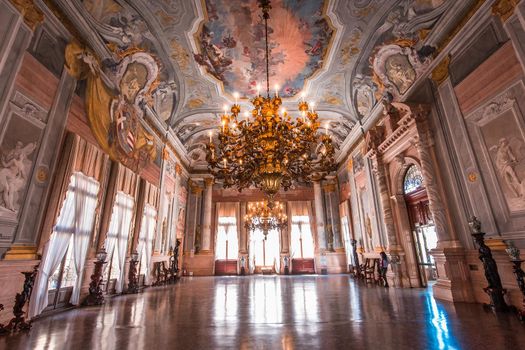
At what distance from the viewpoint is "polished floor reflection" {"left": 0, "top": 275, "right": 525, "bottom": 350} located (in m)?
2.65

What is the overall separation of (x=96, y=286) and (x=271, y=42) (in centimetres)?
743

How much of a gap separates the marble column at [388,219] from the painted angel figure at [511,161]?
4.02 meters

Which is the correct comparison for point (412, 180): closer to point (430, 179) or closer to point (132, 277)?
point (430, 179)

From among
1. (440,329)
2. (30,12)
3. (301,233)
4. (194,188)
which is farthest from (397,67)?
(194,188)

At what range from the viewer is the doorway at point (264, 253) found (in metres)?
14.5

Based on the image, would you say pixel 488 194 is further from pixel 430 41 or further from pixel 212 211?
pixel 212 211

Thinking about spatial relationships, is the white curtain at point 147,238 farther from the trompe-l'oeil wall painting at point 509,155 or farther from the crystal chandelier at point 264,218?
the trompe-l'oeil wall painting at point 509,155

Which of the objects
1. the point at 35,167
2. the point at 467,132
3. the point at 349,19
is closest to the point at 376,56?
the point at 349,19

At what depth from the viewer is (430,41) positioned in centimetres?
572

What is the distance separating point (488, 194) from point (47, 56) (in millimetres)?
8411

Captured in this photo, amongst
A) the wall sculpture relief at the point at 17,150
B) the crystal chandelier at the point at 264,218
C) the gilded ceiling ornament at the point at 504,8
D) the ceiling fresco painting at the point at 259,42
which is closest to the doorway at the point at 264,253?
the crystal chandelier at the point at 264,218

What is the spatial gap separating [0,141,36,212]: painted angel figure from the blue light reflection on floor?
226 inches

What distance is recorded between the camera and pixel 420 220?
755 cm

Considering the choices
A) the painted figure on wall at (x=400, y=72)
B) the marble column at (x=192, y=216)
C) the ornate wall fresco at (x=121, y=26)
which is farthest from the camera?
the marble column at (x=192, y=216)
